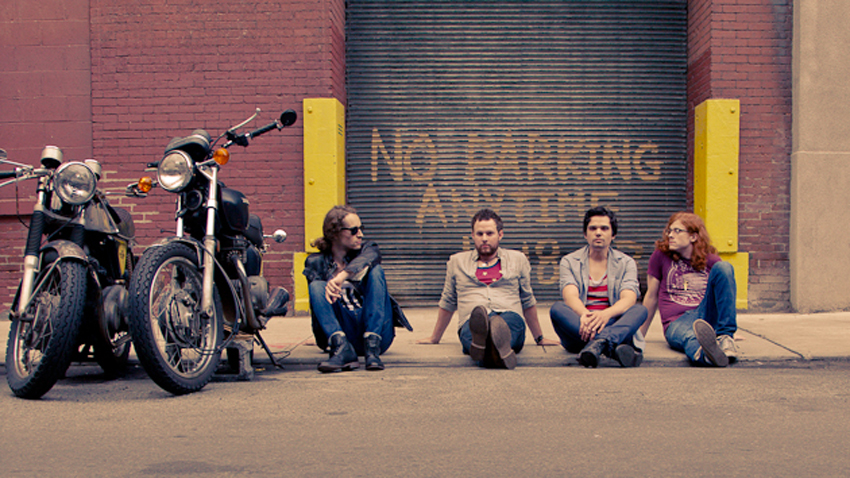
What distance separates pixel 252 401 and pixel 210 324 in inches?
24.0

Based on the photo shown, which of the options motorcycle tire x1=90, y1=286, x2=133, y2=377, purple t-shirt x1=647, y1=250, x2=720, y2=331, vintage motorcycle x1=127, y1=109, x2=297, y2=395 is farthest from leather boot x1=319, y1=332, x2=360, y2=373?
purple t-shirt x1=647, y1=250, x2=720, y2=331

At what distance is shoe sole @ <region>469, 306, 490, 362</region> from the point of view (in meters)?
4.75

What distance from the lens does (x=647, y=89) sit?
28.8ft

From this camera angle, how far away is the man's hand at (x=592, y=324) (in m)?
4.95

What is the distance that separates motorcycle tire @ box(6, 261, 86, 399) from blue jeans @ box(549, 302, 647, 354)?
10.4 feet

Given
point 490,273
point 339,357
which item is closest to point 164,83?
point 339,357

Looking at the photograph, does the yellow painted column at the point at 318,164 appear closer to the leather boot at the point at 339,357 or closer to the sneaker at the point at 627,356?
the leather boot at the point at 339,357

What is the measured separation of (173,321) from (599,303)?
3053mm

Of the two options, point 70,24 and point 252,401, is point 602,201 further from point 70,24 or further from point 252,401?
point 70,24

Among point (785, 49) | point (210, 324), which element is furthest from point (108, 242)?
point (785, 49)

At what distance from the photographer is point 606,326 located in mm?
5242

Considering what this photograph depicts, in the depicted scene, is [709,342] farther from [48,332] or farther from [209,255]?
[48,332]

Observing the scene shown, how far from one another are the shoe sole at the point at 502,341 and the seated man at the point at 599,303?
487 mm

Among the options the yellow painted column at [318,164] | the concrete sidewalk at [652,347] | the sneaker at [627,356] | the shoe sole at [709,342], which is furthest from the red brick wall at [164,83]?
the shoe sole at [709,342]
